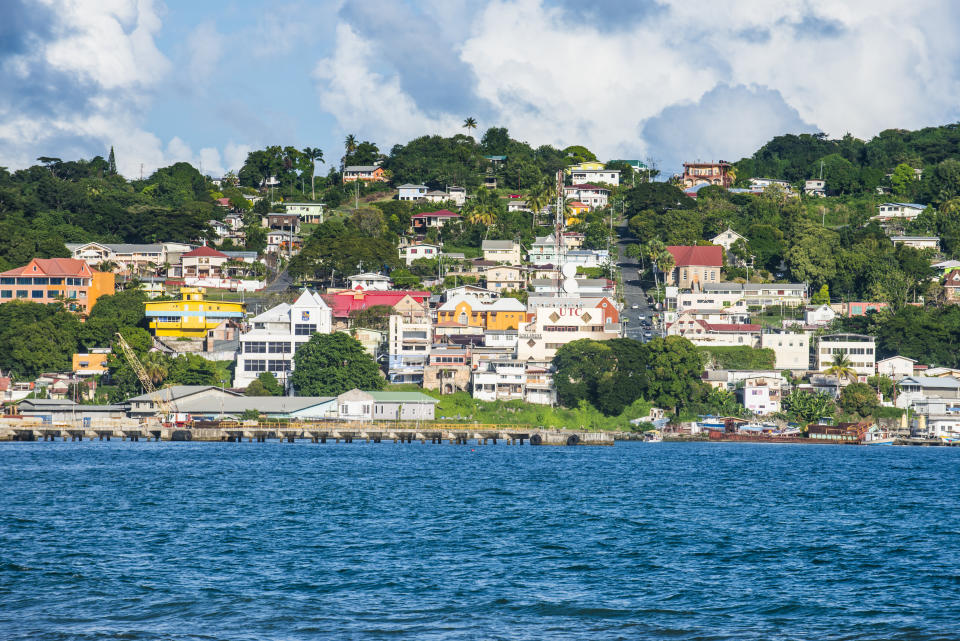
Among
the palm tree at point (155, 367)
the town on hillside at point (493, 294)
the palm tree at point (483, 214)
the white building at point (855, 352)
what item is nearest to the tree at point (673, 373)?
the town on hillside at point (493, 294)

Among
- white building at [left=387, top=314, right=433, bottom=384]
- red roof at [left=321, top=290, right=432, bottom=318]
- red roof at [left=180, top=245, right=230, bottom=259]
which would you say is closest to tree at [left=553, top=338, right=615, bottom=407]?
white building at [left=387, top=314, right=433, bottom=384]

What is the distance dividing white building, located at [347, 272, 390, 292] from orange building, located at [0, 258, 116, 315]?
24780 millimetres

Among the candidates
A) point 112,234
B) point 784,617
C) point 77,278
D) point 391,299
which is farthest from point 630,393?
point 112,234

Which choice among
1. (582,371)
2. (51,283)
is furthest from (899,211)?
(51,283)

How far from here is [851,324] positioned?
364 feet

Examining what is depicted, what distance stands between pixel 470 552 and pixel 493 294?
8484 cm

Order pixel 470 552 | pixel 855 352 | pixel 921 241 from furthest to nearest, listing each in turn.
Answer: pixel 921 241 < pixel 855 352 < pixel 470 552

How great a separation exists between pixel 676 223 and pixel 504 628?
375 ft

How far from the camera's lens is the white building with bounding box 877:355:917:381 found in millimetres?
100875

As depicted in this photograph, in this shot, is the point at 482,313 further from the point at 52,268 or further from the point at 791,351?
the point at 52,268

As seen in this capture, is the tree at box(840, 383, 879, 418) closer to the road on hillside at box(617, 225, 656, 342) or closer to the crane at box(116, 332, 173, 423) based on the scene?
the road on hillside at box(617, 225, 656, 342)

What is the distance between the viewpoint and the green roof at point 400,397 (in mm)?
92500

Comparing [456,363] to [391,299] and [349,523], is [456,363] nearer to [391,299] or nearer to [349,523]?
[391,299]

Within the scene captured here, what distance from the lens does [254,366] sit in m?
99.6
